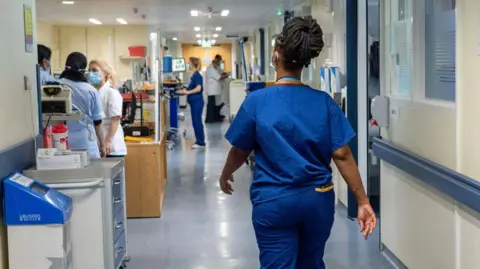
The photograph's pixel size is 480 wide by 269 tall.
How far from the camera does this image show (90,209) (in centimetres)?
355

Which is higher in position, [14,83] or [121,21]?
[121,21]

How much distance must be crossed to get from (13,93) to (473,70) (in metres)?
2.33

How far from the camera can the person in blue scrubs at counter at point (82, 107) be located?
4.71 metres

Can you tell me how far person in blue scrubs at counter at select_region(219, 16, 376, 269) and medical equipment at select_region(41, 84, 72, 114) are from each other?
1997 mm

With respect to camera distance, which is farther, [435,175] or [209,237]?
[209,237]

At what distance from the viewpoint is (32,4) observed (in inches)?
151

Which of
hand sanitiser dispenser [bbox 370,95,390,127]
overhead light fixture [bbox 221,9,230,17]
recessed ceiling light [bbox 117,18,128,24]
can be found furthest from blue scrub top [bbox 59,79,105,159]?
recessed ceiling light [bbox 117,18,128,24]

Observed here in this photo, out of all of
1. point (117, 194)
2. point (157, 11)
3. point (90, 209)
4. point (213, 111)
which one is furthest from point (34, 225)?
point (213, 111)

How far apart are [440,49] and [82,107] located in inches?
105

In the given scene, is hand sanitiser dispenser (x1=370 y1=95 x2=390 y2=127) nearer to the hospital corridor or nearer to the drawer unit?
the hospital corridor

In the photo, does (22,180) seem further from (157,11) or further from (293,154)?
(157,11)

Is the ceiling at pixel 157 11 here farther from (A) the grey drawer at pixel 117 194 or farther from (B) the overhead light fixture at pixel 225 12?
(A) the grey drawer at pixel 117 194

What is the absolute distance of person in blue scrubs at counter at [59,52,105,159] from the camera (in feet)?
15.5

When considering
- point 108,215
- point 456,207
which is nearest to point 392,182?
point 456,207
